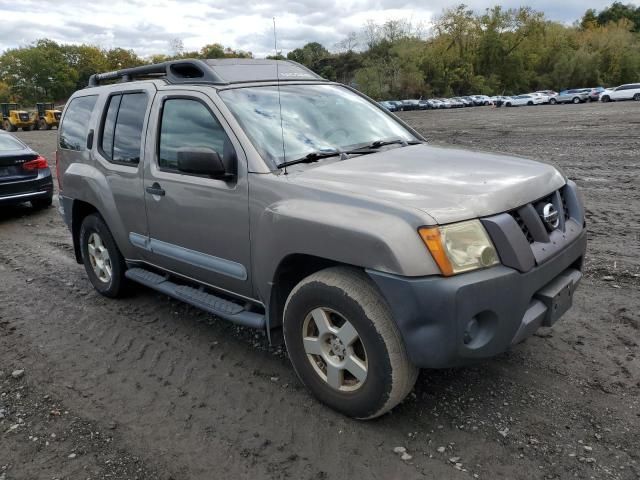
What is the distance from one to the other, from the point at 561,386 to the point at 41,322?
419 centimetres

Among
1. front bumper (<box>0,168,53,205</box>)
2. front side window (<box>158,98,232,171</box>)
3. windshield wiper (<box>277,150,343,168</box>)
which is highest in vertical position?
front side window (<box>158,98,232,171</box>)

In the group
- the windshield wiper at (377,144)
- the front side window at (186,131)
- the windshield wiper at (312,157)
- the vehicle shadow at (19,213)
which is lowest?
the vehicle shadow at (19,213)

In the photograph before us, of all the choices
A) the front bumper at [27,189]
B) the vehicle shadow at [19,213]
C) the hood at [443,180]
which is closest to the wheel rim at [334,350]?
the hood at [443,180]

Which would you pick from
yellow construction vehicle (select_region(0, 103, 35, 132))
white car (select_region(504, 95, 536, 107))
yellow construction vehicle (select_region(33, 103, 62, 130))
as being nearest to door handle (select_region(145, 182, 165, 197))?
yellow construction vehicle (select_region(33, 103, 62, 130))

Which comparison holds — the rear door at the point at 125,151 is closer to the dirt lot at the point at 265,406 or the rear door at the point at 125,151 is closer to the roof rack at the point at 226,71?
the roof rack at the point at 226,71

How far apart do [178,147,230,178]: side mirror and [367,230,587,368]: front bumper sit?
1.26 metres

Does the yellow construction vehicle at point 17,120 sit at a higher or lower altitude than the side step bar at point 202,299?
higher

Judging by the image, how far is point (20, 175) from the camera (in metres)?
8.86

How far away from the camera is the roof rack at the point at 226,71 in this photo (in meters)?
3.80

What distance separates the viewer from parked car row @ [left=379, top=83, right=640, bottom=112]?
48.1 m

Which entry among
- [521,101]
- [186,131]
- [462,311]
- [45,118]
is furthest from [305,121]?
[521,101]

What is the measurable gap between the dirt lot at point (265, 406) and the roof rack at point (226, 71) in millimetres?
1983

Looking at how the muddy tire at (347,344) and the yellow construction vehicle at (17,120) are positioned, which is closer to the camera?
the muddy tire at (347,344)

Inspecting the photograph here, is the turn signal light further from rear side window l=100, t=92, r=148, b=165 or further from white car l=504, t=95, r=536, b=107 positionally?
white car l=504, t=95, r=536, b=107
